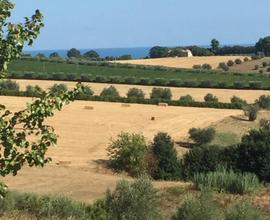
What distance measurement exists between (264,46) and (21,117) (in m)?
156

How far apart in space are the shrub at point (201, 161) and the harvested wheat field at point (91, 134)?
2475 mm

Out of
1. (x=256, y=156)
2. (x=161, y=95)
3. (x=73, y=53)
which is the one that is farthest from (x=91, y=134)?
(x=73, y=53)

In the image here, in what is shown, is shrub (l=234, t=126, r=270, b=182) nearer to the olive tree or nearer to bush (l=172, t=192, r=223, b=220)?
bush (l=172, t=192, r=223, b=220)

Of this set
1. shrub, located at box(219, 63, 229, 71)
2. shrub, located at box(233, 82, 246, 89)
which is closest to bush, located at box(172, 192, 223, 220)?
shrub, located at box(233, 82, 246, 89)

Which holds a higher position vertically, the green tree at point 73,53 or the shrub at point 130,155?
the green tree at point 73,53

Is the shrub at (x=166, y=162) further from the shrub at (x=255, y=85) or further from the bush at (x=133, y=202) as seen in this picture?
the shrub at (x=255, y=85)

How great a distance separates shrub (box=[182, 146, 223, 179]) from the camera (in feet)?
100

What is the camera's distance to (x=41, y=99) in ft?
27.3

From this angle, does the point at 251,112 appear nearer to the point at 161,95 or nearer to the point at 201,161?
the point at 161,95

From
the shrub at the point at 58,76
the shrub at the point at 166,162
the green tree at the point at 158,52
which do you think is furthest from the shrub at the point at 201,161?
the green tree at the point at 158,52

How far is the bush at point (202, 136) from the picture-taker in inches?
1583

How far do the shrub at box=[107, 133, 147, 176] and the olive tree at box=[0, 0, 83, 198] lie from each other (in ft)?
75.8

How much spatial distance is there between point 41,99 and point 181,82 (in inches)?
2873

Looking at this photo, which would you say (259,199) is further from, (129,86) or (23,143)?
(129,86)
